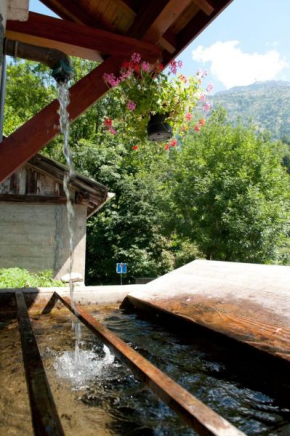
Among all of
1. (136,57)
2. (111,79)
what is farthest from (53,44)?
(136,57)

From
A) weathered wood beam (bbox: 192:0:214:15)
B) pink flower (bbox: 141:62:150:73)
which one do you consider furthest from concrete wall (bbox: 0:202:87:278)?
weathered wood beam (bbox: 192:0:214:15)

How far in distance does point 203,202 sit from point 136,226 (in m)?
4.03

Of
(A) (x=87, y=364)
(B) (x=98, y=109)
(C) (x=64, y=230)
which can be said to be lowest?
(A) (x=87, y=364)

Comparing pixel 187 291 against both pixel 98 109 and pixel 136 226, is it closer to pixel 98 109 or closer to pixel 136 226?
pixel 136 226

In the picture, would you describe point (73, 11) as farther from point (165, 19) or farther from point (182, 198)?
point (182, 198)

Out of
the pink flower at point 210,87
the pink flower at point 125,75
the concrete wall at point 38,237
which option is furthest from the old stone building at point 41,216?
the pink flower at point 125,75

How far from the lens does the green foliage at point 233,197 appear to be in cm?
1402

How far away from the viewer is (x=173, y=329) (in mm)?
2418

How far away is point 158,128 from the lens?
3160 millimetres

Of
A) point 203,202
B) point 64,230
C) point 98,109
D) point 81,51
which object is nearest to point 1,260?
point 64,230

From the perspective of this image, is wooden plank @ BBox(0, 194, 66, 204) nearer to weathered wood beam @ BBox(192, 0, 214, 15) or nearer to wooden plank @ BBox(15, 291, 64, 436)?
weathered wood beam @ BBox(192, 0, 214, 15)

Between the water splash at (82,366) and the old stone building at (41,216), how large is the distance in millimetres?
7102

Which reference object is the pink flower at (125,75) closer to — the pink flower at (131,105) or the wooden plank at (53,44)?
the pink flower at (131,105)

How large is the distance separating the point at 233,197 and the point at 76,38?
12.6m
